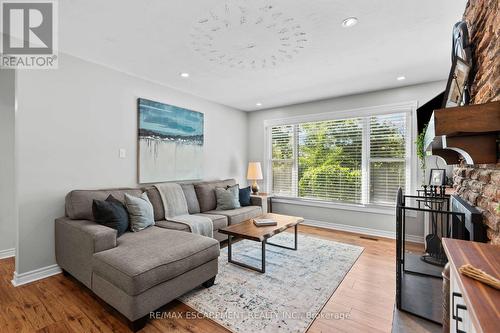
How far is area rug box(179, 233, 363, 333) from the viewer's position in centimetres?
182

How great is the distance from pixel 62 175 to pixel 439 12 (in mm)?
3997

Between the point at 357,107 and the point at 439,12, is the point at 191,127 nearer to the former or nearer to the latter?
the point at 357,107

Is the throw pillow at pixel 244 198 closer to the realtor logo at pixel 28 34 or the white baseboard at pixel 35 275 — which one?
the white baseboard at pixel 35 275

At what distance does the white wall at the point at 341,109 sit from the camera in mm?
3588

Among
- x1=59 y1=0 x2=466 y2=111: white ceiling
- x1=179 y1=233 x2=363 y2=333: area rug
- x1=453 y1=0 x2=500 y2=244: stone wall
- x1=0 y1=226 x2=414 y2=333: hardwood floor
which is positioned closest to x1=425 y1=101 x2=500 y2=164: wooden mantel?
x1=453 y1=0 x2=500 y2=244: stone wall

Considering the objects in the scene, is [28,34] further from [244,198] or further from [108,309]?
[244,198]

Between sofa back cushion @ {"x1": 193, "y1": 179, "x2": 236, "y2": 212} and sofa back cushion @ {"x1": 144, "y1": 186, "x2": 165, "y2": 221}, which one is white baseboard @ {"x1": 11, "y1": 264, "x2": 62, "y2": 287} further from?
sofa back cushion @ {"x1": 193, "y1": 179, "x2": 236, "y2": 212}

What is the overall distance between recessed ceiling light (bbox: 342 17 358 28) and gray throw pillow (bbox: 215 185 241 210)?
2.82m

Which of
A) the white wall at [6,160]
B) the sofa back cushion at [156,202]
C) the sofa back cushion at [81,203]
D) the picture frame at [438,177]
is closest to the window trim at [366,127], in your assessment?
the picture frame at [438,177]

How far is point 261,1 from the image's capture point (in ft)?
6.06

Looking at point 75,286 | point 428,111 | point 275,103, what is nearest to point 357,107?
point 428,111

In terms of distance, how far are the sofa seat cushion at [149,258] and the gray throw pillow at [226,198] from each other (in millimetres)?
1504

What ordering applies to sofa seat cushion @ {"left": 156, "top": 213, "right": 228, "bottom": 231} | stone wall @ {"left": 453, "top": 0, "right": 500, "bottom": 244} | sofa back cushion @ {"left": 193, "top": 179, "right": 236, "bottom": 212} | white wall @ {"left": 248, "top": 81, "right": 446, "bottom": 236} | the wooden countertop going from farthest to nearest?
sofa back cushion @ {"left": 193, "top": 179, "right": 236, "bottom": 212}
white wall @ {"left": 248, "top": 81, "right": 446, "bottom": 236}
sofa seat cushion @ {"left": 156, "top": 213, "right": 228, "bottom": 231}
stone wall @ {"left": 453, "top": 0, "right": 500, "bottom": 244}
the wooden countertop

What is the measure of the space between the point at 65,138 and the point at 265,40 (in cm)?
247
